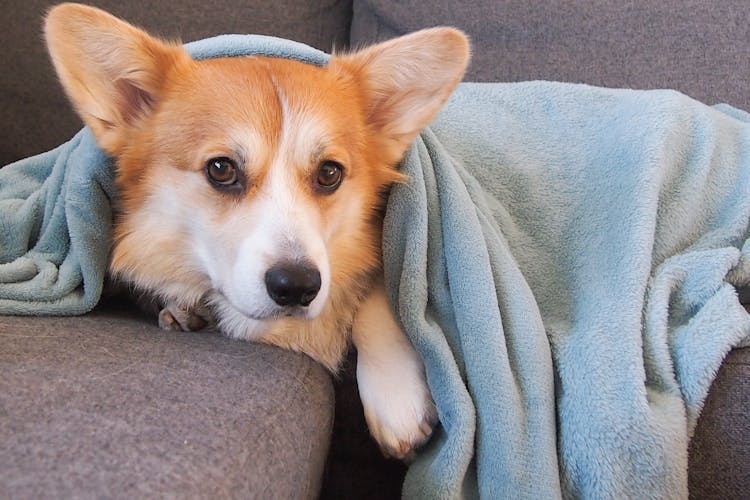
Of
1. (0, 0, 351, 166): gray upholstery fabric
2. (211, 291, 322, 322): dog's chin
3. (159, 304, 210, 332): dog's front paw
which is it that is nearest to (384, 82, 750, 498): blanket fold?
(211, 291, 322, 322): dog's chin

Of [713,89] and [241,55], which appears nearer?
[241,55]

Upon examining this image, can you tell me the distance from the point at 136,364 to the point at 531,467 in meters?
0.50

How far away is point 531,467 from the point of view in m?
0.78

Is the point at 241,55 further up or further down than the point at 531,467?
further up

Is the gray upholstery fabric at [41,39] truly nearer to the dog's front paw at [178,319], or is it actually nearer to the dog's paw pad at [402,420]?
the dog's front paw at [178,319]

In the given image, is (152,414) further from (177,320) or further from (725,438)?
(725,438)

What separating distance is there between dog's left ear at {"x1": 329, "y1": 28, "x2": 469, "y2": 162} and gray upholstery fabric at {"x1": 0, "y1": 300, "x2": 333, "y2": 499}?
40 cm

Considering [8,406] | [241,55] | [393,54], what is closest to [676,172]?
[393,54]

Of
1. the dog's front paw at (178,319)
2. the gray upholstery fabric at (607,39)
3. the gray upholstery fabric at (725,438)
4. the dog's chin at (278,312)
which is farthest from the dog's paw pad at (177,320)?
the gray upholstery fabric at (607,39)

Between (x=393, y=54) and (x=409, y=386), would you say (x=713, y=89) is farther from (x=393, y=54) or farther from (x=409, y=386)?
(x=409, y=386)

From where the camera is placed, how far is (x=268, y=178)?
2.86ft

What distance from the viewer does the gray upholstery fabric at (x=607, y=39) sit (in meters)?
1.46

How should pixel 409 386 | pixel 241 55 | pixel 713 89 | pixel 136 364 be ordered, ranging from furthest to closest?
1. pixel 713 89
2. pixel 241 55
3. pixel 409 386
4. pixel 136 364

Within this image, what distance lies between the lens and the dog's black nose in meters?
0.77
